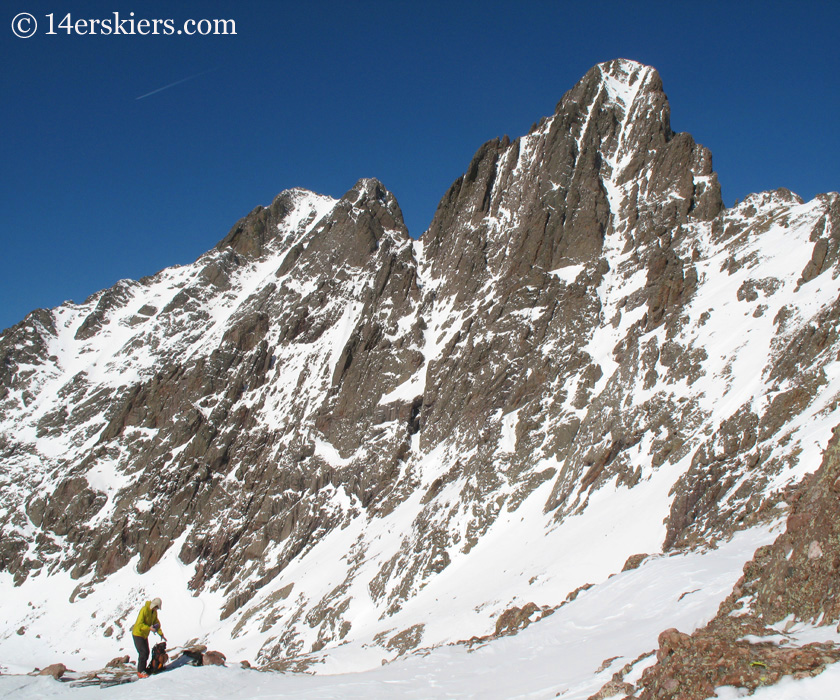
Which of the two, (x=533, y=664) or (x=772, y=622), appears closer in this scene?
(x=772, y=622)

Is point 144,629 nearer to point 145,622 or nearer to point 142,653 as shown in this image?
point 145,622

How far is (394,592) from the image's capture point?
46531 millimetres

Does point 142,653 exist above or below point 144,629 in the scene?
below

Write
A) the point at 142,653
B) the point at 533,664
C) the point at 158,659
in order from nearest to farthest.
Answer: the point at 533,664 → the point at 142,653 → the point at 158,659

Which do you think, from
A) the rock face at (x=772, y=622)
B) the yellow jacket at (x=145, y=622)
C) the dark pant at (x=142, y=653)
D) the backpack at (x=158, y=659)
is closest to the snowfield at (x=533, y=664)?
the backpack at (x=158, y=659)

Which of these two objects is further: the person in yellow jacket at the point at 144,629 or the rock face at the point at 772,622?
the person in yellow jacket at the point at 144,629

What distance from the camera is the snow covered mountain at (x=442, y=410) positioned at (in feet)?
112

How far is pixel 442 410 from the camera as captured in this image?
228 ft

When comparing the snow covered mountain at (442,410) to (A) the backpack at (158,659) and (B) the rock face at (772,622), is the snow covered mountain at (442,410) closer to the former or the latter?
(B) the rock face at (772,622)

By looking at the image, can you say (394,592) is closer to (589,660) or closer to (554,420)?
(554,420)

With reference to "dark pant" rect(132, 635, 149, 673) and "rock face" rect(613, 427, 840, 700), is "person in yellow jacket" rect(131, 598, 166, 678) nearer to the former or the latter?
"dark pant" rect(132, 635, 149, 673)

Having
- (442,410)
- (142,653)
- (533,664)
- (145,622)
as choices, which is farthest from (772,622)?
(442,410)

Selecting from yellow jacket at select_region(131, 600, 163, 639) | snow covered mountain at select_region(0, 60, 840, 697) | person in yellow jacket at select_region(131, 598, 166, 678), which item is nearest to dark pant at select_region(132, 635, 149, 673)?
person in yellow jacket at select_region(131, 598, 166, 678)

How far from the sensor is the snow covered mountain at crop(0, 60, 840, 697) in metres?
34.2
